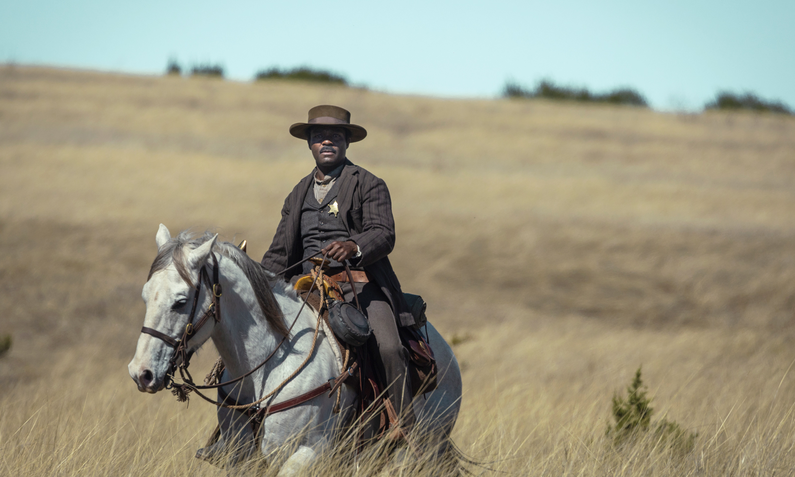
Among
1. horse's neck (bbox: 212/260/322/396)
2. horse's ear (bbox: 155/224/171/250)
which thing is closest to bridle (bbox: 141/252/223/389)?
horse's neck (bbox: 212/260/322/396)

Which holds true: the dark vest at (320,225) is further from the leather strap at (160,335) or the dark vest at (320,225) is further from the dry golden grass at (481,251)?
the dry golden grass at (481,251)

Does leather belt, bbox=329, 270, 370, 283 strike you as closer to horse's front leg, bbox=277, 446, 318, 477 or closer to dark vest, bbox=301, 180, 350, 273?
dark vest, bbox=301, 180, 350, 273

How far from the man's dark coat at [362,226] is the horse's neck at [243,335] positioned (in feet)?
2.50

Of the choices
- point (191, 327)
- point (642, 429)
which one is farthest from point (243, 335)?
point (642, 429)

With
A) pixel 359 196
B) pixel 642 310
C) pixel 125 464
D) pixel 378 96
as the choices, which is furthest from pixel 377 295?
pixel 378 96

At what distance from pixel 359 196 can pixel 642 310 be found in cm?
1350

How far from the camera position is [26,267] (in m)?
15.9

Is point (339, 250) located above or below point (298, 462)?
above

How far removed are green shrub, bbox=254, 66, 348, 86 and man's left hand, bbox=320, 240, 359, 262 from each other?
4497 centimetres

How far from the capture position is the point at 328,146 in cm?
514

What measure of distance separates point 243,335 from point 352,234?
1122mm

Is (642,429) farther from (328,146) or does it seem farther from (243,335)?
(243,335)

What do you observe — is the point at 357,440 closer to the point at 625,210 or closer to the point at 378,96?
the point at 625,210

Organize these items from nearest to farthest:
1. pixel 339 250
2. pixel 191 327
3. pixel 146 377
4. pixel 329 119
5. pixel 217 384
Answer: pixel 146 377, pixel 191 327, pixel 217 384, pixel 339 250, pixel 329 119
